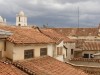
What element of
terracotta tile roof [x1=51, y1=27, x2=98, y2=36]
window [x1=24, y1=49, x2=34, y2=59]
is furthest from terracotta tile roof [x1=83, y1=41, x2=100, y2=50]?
terracotta tile roof [x1=51, y1=27, x2=98, y2=36]

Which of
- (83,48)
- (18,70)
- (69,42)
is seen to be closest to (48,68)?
(18,70)

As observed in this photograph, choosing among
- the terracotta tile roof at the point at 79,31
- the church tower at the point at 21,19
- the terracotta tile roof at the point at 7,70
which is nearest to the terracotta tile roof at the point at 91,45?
the terracotta tile roof at the point at 79,31

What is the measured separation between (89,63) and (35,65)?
13076 mm

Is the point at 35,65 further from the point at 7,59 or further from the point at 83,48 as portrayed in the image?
the point at 83,48

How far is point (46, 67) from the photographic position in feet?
64.1

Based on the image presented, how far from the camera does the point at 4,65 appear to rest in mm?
15898

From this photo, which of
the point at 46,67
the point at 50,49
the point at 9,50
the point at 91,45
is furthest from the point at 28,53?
the point at 91,45

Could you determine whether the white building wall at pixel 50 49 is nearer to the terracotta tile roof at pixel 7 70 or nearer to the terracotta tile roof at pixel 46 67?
the terracotta tile roof at pixel 46 67

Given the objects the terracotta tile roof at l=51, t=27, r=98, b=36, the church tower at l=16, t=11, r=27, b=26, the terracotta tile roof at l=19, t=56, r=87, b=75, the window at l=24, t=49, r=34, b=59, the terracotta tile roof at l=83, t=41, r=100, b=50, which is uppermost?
the church tower at l=16, t=11, r=27, b=26

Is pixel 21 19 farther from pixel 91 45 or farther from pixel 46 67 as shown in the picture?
pixel 46 67

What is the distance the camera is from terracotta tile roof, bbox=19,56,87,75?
17906 mm

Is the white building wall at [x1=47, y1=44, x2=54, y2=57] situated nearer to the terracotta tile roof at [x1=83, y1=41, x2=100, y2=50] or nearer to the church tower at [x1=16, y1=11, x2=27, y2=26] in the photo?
the terracotta tile roof at [x1=83, y1=41, x2=100, y2=50]

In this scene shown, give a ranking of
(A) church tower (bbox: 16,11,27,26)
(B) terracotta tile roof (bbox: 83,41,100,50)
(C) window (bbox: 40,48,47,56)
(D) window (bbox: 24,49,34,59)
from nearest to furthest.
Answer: (D) window (bbox: 24,49,34,59) → (C) window (bbox: 40,48,47,56) → (B) terracotta tile roof (bbox: 83,41,100,50) → (A) church tower (bbox: 16,11,27,26)

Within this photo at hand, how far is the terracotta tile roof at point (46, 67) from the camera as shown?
705 inches
